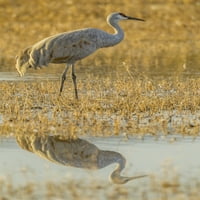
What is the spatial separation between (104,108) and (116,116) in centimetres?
74

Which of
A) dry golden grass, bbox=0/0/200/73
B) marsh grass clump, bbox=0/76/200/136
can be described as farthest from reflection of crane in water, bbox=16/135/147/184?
A: dry golden grass, bbox=0/0/200/73

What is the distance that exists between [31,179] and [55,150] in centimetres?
128

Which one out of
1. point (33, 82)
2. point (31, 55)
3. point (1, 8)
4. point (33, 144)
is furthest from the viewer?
point (1, 8)

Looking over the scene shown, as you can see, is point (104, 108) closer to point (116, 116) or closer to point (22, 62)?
point (116, 116)

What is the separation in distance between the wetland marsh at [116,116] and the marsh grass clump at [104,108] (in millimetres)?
14

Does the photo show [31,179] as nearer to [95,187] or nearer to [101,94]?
[95,187]

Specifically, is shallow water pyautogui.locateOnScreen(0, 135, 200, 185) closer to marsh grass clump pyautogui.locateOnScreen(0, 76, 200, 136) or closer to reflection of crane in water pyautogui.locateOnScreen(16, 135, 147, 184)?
reflection of crane in water pyautogui.locateOnScreen(16, 135, 147, 184)

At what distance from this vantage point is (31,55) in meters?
12.6

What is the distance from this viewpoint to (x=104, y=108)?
11609 millimetres

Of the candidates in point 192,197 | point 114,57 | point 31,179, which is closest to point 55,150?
point 31,179

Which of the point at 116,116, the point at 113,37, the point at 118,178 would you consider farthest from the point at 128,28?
the point at 118,178

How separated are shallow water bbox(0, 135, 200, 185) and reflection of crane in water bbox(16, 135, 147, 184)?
0.01 metres

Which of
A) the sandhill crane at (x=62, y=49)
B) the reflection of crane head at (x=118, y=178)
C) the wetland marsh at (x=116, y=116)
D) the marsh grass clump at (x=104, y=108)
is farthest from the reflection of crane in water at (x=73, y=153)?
the sandhill crane at (x=62, y=49)

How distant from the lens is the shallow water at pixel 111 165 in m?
7.88
